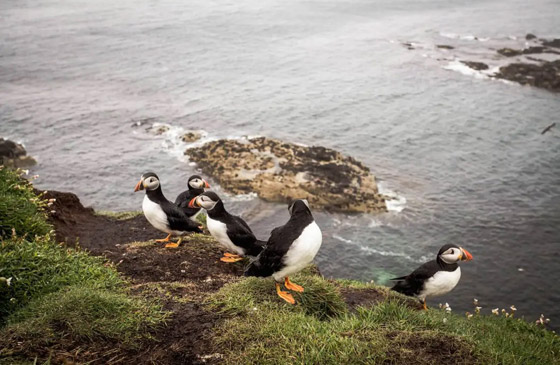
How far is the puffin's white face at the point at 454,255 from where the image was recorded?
9.63 m

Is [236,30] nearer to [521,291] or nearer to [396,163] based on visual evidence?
[396,163]

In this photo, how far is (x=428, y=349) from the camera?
5.75 meters

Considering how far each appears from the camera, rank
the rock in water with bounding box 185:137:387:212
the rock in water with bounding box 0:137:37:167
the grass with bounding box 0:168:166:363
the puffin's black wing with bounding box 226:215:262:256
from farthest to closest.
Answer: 1. the rock in water with bounding box 0:137:37:167
2. the rock in water with bounding box 185:137:387:212
3. the puffin's black wing with bounding box 226:215:262:256
4. the grass with bounding box 0:168:166:363

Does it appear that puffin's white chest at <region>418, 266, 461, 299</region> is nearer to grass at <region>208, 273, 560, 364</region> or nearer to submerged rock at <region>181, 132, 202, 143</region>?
grass at <region>208, 273, 560, 364</region>

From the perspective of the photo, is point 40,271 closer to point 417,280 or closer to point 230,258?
point 230,258

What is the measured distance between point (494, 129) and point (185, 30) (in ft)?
151

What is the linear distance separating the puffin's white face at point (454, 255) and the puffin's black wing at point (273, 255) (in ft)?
13.5

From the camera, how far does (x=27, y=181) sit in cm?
1023

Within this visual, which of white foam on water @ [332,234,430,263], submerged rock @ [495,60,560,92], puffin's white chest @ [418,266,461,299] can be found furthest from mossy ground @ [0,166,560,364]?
submerged rock @ [495,60,560,92]

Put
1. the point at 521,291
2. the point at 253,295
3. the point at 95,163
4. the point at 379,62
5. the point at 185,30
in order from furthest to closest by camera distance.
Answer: the point at 185,30 < the point at 379,62 < the point at 95,163 < the point at 521,291 < the point at 253,295

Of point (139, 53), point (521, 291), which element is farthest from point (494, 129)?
point (139, 53)

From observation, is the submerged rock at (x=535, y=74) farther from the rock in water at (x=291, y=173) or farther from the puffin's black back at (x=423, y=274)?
the puffin's black back at (x=423, y=274)

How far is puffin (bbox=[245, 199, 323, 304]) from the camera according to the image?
7023mm

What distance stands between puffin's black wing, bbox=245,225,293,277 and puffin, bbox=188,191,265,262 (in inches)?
76.1
